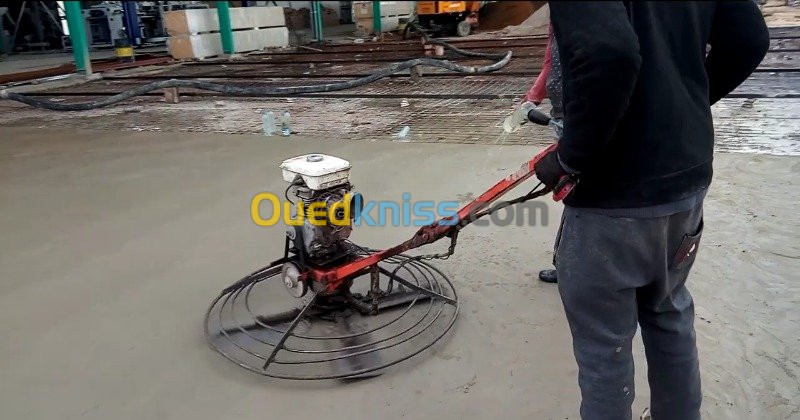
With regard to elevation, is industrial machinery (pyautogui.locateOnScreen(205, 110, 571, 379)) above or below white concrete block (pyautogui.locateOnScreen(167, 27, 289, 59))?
below

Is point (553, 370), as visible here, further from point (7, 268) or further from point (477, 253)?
point (7, 268)

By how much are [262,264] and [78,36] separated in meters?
7.93

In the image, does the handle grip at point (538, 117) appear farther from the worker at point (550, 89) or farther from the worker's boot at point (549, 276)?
the worker's boot at point (549, 276)

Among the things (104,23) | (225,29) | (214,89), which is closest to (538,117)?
(214,89)

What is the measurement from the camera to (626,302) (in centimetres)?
127

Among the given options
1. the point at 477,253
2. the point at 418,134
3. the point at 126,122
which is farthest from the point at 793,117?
the point at 126,122

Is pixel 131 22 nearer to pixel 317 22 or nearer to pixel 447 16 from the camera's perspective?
pixel 317 22

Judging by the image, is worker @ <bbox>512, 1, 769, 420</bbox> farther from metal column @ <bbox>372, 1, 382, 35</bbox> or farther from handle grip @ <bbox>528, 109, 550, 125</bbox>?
metal column @ <bbox>372, 1, 382, 35</bbox>

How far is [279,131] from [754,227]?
12.3ft

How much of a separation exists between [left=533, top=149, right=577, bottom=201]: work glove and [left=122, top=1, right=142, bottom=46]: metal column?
44.2 ft

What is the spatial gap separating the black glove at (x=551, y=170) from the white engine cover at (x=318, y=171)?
780 millimetres

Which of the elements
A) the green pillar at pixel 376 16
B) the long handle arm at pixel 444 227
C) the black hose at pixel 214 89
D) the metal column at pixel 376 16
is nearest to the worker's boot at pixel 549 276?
the long handle arm at pixel 444 227

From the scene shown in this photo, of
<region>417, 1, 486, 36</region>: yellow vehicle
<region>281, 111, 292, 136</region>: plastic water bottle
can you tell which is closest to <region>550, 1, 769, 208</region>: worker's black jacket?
<region>281, 111, 292, 136</region>: plastic water bottle

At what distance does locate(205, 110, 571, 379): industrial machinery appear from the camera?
6.18ft
